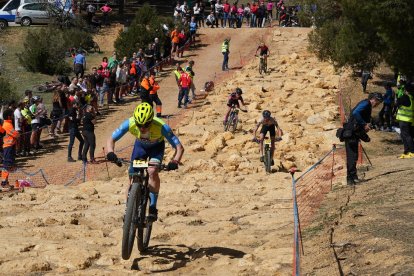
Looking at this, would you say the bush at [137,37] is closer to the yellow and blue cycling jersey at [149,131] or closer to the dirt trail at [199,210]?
the dirt trail at [199,210]

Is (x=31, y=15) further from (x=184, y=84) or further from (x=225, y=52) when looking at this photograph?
(x=184, y=84)

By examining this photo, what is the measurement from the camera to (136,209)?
9.21m

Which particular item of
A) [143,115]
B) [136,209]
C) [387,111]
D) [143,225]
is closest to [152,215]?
[143,225]

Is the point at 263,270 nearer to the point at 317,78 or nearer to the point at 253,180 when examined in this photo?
the point at 253,180

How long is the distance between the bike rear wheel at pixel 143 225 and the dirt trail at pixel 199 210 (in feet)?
0.58

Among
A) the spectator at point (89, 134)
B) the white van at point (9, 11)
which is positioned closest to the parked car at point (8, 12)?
the white van at point (9, 11)

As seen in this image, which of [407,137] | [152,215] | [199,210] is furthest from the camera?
[407,137]

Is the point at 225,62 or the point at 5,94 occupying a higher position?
the point at 225,62

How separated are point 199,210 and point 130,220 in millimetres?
4201

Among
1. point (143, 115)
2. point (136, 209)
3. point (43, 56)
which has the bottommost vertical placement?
point (43, 56)

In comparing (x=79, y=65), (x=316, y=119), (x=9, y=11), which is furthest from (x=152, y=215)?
(x=9, y=11)

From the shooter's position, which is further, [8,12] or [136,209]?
→ [8,12]

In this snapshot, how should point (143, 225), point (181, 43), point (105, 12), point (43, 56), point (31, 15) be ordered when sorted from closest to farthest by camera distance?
point (143, 225)
point (43, 56)
point (181, 43)
point (31, 15)
point (105, 12)

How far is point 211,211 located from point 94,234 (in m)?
2.54
